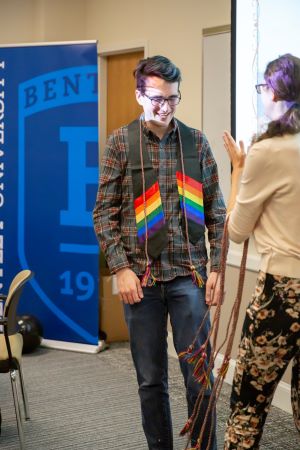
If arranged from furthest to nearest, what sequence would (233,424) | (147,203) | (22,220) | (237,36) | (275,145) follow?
1. (22,220)
2. (237,36)
3. (147,203)
4. (233,424)
5. (275,145)

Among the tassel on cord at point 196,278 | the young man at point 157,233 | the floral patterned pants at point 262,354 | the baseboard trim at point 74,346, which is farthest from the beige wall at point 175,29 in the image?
the floral patterned pants at point 262,354

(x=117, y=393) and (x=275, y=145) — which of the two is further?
(x=117, y=393)

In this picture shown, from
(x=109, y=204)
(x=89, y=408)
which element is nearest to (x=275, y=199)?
(x=109, y=204)

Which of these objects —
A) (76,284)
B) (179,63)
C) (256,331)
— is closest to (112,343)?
(76,284)

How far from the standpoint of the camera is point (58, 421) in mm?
3104

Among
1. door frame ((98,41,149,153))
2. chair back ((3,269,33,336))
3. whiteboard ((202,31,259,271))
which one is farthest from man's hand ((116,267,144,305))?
door frame ((98,41,149,153))

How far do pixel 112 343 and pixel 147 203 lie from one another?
105 inches

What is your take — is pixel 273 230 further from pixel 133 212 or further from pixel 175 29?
pixel 175 29

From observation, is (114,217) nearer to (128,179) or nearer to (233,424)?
(128,179)

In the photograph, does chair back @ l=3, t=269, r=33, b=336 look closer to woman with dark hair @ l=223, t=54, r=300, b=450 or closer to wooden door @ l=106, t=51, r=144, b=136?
woman with dark hair @ l=223, t=54, r=300, b=450

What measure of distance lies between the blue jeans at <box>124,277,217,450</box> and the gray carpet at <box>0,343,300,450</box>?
24.1 inches

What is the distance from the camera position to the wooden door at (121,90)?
4.82 meters

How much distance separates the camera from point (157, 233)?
2.12 m

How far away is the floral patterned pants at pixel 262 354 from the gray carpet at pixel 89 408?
3.19 feet
